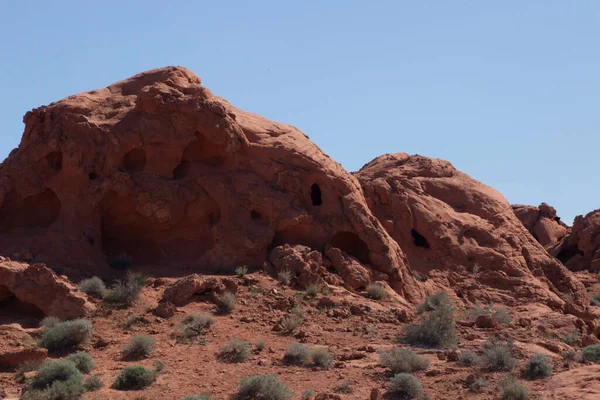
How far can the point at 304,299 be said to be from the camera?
1603 centimetres

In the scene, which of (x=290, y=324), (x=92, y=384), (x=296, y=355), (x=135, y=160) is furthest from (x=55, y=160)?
(x=296, y=355)

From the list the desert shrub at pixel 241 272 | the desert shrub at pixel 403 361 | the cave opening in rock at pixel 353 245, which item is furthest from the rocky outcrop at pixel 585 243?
the desert shrub at pixel 403 361

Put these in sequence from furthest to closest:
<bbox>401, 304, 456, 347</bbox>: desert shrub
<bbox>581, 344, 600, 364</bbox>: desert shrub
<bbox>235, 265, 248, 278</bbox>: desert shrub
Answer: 1. <bbox>235, 265, 248, 278</bbox>: desert shrub
2. <bbox>401, 304, 456, 347</bbox>: desert shrub
3. <bbox>581, 344, 600, 364</bbox>: desert shrub

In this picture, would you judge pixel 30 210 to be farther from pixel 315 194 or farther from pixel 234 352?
pixel 234 352

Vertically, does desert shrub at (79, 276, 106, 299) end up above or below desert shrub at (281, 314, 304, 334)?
above

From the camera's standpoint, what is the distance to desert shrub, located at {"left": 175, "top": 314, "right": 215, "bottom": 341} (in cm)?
1370

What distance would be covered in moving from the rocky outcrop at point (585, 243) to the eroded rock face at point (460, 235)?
11226 millimetres

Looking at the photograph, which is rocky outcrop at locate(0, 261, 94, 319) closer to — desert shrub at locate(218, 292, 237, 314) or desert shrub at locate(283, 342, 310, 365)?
desert shrub at locate(218, 292, 237, 314)

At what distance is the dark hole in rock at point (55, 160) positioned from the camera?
17.4 meters

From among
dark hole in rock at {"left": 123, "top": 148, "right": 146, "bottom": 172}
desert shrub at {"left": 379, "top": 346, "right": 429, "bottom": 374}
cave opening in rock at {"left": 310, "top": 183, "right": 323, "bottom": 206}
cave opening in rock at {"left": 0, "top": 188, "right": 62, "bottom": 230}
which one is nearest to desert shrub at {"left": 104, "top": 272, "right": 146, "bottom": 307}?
cave opening in rock at {"left": 0, "top": 188, "right": 62, "bottom": 230}

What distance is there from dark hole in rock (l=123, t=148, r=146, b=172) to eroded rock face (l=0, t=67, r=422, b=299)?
0.03m

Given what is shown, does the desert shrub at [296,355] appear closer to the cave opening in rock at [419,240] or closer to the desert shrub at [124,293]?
the desert shrub at [124,293]

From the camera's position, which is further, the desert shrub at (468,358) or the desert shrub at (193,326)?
the desert shrub at (193,326)

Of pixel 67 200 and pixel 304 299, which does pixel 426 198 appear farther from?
pixel 67 200
